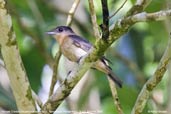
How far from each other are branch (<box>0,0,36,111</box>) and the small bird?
51 cm

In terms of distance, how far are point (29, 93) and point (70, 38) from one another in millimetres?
909

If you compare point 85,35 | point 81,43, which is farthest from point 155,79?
point 85,35

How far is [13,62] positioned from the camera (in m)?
1.65

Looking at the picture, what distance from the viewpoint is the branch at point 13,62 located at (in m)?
1.62

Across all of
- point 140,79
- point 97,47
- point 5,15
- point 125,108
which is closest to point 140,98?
point 97,47

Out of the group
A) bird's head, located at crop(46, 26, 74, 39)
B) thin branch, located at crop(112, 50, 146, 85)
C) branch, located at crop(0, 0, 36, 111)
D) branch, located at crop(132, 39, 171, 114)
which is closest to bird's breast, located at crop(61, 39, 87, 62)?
bird's head, located at crop(46, 26, 74, 39)

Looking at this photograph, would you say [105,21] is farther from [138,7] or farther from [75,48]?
[75,48]

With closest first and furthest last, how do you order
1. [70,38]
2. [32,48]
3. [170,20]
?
[170,20]
[70,38]
[32,48]

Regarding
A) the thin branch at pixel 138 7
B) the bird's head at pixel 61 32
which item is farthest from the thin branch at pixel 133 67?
the thin branch at pixel 138 7

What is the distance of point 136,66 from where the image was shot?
3.03 m

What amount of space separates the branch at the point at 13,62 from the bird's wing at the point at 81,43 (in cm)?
60

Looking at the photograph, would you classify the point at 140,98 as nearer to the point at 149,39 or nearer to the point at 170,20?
the point at 170,20

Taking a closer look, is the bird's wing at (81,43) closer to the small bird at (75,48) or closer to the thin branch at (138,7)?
the small bird at (75,48)

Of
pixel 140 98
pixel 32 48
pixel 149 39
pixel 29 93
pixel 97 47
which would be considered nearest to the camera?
pixel 97 47
